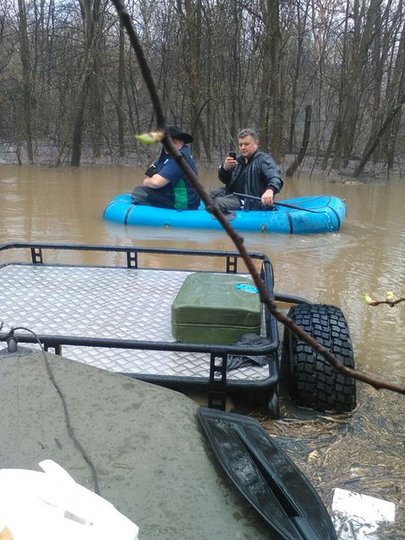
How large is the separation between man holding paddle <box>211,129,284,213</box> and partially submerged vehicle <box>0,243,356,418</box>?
11.9 ft

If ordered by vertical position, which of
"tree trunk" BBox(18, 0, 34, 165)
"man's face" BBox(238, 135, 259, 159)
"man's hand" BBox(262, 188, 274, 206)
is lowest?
"man's hand" BBox(262, 188, 274, 206)

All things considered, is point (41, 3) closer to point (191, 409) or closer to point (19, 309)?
point (19, 309)

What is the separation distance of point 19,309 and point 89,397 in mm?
2091

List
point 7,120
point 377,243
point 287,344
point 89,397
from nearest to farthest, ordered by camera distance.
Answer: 1. point 89,397
2. point 287,344
3. point 377,243
4. point 7,120

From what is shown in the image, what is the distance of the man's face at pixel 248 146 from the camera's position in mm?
7761

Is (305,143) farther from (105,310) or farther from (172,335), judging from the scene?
(172,335)

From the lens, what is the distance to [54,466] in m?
1.17

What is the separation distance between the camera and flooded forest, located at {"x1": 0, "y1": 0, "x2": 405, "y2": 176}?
16000 mm

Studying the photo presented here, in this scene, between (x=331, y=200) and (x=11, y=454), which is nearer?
(x=11, y=454)

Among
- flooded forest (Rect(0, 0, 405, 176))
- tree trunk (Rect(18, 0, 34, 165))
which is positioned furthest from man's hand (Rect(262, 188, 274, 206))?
tree trunk (Rect(18, 0, 34, 165))

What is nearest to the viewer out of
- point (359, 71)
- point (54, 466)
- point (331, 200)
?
point (54, 466)

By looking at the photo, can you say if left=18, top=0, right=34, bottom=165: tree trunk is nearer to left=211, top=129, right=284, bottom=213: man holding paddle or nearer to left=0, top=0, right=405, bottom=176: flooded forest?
left=0, top=0, right=405, bottom=176: flooded forest

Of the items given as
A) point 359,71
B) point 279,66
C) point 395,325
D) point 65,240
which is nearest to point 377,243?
point 395,325

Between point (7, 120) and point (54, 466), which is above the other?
point (7, 120)
